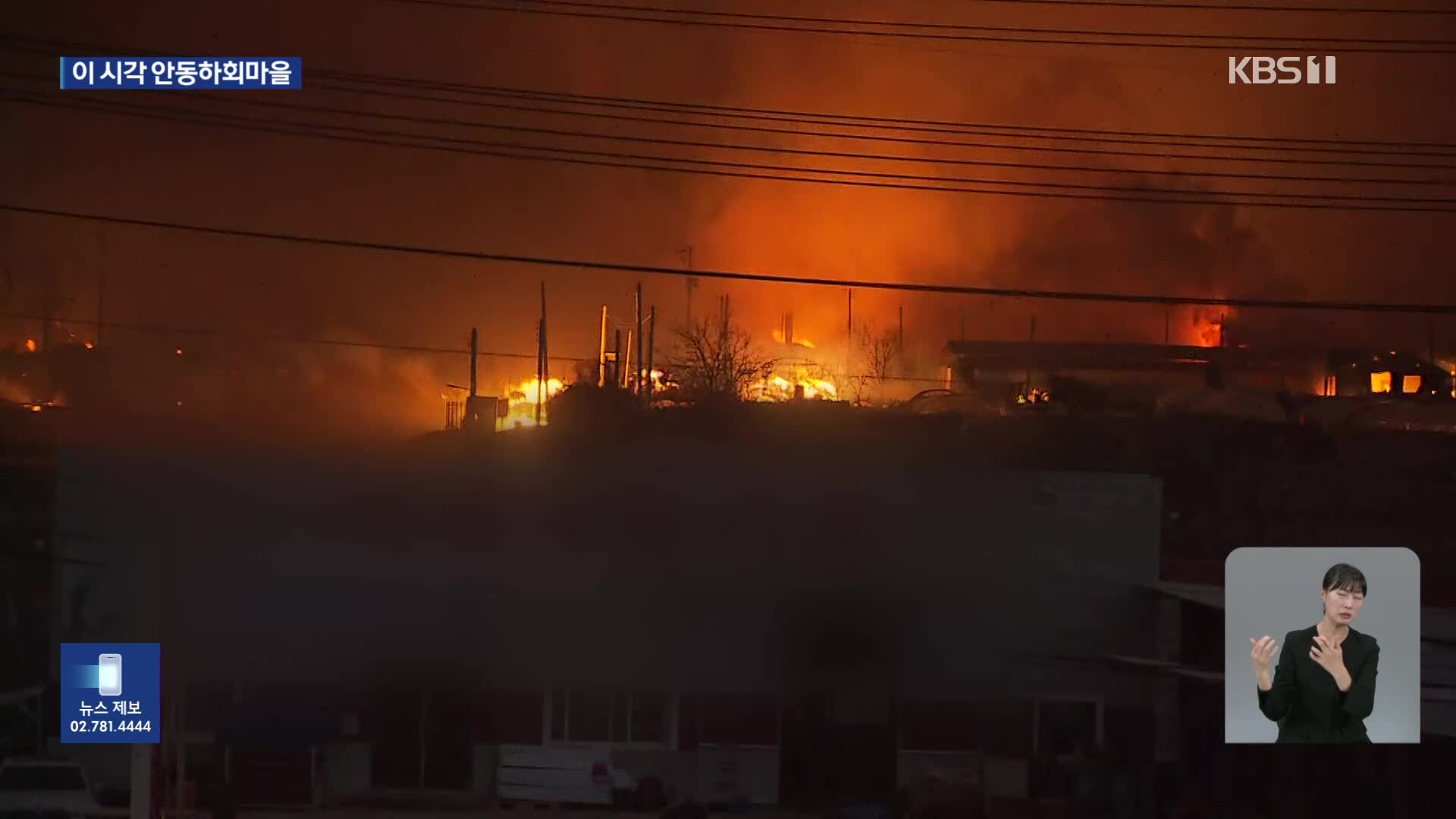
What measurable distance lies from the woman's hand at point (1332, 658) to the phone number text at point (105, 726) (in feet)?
19.3

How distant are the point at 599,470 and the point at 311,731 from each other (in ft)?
6.86

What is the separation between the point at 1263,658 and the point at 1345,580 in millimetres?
718

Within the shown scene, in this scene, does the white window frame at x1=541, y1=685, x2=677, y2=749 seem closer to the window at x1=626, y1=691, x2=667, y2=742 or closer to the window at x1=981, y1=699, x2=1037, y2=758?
the window at x1=626, y1=691, x2=667, y2=742

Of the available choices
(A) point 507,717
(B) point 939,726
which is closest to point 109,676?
(A) point 507,717

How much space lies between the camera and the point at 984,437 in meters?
7.44

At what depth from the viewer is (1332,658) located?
6.61 meters

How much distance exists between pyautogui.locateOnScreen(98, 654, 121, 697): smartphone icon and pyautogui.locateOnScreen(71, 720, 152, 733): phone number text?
0.45ft

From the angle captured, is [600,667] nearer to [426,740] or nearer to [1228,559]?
[426,740]

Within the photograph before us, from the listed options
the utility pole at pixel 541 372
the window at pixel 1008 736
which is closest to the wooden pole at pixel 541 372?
the utility pole at pixel 541 372

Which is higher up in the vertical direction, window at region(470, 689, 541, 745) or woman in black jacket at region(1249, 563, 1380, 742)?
woman in black jacket at region(1249, 563, 1380, 742)

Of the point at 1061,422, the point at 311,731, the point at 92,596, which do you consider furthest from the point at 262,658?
the point at 1061,422

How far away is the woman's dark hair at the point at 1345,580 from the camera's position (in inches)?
267

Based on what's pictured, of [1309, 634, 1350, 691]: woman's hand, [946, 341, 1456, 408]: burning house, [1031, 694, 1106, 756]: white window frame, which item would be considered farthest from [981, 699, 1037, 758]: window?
[946, 341, 1456, 408]: burning house

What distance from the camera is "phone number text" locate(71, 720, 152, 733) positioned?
259 inches
